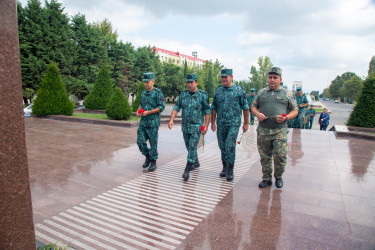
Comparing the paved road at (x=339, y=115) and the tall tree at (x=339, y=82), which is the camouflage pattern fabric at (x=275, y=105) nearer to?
the paved road at (x=339, y=115)

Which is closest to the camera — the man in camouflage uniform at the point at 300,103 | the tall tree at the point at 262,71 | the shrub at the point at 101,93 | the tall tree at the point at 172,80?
the man in camouflage uniform at the point at 300,103

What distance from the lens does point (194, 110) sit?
4.60 metres

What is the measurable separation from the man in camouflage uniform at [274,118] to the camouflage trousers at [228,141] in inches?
17.8

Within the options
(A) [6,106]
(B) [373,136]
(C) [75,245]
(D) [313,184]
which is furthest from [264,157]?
(B) [373,136]

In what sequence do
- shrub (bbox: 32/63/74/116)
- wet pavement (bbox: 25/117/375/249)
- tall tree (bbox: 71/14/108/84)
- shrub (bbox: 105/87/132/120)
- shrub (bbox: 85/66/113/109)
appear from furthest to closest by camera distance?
1. tall tree (bbox: 71/14/108/84)
2. shrub (bbox: 85/66/113/109)
3. shrub (bbox: 32/63/74/116)
4. shrub (bbox: 105/87/132/120)
5. wet pavement (bbox: 25/117/375/249)

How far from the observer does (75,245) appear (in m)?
2.61

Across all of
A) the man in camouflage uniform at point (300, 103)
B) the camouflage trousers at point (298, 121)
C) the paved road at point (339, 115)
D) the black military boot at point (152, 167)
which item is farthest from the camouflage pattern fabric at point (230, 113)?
the paved road at point (339, 115)

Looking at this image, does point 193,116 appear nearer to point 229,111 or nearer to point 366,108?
point 229,111

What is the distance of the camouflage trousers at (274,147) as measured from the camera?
4.02m

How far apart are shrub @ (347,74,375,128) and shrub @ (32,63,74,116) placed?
13.7 meters

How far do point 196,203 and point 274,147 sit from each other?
149cm

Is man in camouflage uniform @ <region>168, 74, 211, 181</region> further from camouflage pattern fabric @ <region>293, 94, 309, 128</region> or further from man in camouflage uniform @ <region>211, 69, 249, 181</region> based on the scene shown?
camouflage pattern fabric @ <region>293, 94, 309, 128</region>

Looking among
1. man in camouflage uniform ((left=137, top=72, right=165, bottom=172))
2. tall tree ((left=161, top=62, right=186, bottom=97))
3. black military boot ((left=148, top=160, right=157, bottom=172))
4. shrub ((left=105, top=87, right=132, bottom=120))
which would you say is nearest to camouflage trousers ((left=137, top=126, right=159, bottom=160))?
man in camouflage uniform ((left=137, top=72, right=165, bottom=172))

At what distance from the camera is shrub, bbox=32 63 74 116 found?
43.3ft
